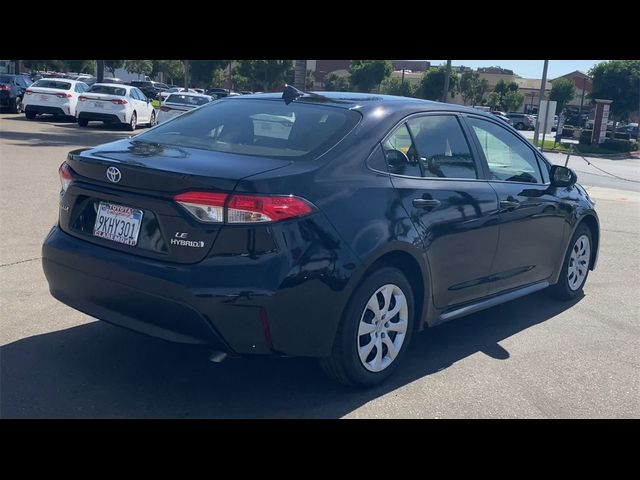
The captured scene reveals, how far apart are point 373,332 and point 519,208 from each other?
6.15 ft

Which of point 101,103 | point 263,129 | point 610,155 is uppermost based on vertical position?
point 263,129

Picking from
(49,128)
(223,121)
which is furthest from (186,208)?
(49,128)

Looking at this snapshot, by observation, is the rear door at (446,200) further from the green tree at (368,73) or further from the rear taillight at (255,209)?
the green tree at (368,73)

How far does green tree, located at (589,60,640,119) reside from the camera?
46656mm

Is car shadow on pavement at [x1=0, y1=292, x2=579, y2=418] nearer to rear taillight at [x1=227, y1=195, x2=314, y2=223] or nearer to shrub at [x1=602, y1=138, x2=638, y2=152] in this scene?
rear taillight at [x1=227, y1=195, x2=314, y2=223]

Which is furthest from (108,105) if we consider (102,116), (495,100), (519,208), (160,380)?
(495,100)

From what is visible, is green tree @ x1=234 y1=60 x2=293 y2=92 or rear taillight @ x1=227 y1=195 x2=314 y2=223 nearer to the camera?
rear taillight @ x1=227 y1=195 x2=314 y2=223

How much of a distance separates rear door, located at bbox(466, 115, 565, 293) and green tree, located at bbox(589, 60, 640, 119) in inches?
1767

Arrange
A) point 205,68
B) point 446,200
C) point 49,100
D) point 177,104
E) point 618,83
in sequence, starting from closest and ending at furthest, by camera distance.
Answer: point 446,200, point 177,104, point 49,100, point 618,83, point 205,68

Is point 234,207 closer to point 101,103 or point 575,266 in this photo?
point 575,266

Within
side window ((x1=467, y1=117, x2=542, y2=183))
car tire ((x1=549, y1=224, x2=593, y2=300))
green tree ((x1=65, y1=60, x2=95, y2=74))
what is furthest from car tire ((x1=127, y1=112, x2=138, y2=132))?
green tree ((x1=65, y1=60, x2=95, y2=74))

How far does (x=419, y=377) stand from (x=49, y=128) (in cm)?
2070

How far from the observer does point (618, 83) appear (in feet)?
156

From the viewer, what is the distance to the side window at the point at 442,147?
480 cm
